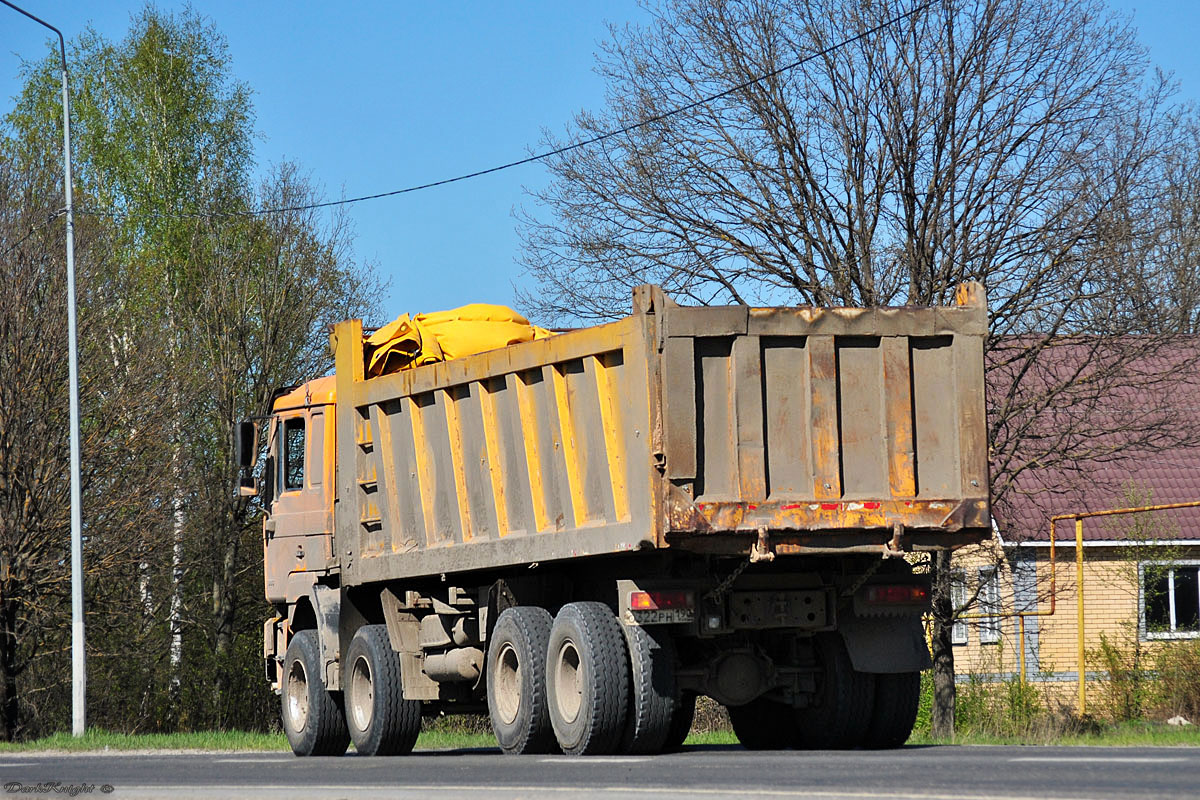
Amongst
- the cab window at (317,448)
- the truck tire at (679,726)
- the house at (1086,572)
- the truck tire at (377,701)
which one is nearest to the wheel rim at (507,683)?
the truck tire at (679,726)

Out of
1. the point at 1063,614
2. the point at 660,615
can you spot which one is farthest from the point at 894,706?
the point at 1063,614

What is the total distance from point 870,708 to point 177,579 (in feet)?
66.1

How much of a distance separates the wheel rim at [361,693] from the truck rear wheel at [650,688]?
141 inches

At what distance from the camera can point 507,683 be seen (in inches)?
486

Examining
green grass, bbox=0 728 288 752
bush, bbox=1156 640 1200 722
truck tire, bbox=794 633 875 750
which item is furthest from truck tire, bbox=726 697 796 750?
bush, bbox=1156 640 1200 722

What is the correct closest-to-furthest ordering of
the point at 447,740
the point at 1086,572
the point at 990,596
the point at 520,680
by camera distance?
the point at 520,680 < the point at 447,740 < the point at 990,596 < the point at 1086,572

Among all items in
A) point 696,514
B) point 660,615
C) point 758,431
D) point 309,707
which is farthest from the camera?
point 309,707

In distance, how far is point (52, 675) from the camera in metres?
27.3

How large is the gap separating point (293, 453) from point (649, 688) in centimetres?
580

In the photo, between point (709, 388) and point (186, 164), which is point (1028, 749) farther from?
point (186, 164)

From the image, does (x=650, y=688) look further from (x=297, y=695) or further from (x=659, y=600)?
(x=297, y=695)

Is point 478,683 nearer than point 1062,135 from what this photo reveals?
Yes

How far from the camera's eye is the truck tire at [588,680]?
36.0 ft

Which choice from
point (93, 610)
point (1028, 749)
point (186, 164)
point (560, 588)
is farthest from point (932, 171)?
point (186, 164)
